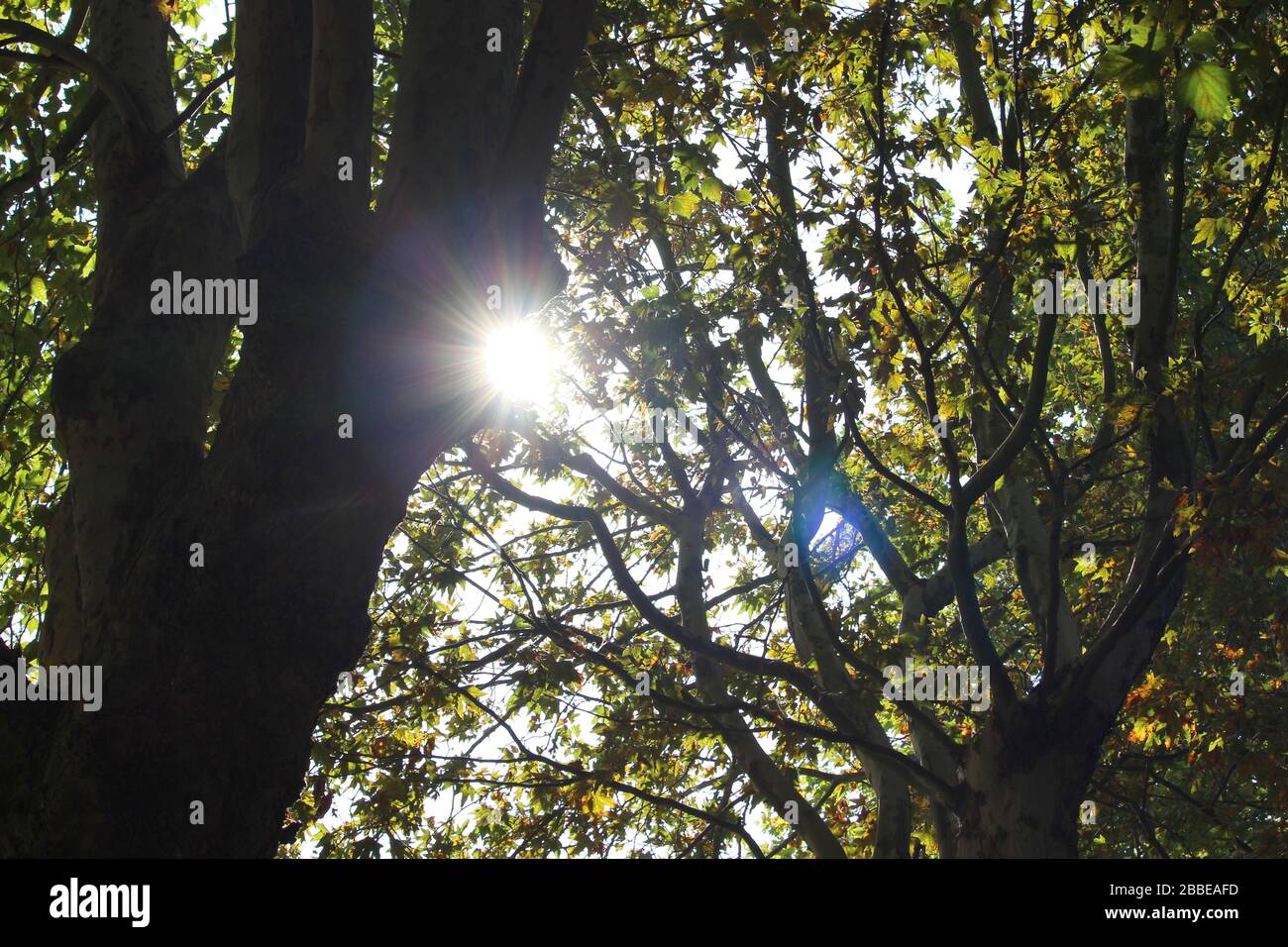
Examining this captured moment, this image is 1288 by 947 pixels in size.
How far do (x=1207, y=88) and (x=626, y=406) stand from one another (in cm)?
616

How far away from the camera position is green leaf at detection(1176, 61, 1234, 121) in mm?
2912
